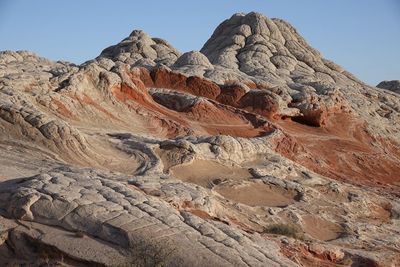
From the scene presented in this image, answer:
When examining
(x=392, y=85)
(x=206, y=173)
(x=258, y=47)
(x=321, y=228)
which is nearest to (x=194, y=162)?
(x=206, y=173)

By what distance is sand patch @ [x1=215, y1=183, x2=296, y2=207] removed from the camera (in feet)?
44.3

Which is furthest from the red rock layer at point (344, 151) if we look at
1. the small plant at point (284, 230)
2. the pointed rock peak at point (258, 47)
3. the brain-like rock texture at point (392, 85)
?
the brain-like rock texture at point (392, 85)

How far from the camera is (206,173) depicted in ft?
48.3

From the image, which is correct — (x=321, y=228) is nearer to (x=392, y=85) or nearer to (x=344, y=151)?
(x=344, y=151)

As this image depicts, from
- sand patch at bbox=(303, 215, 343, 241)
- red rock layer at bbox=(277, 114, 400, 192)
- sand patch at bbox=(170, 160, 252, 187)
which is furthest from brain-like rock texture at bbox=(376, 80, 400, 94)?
sand patch at bbox=(303, 215, 343, 241)

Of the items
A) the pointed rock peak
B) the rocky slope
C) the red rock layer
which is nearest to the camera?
the rocky slope

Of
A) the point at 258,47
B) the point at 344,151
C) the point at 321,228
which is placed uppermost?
the point at 258,47

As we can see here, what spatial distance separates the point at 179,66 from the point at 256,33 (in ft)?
31.0

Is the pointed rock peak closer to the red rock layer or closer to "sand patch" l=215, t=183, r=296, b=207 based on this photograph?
the red rock layer

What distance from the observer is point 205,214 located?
32.6ft

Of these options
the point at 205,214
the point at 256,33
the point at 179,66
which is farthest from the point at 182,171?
the point at 256,33

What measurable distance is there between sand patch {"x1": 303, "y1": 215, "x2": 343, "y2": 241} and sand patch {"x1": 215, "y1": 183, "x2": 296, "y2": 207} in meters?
0.80

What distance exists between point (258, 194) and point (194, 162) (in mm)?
1881

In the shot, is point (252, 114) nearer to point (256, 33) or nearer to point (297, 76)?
point (297, 76)
